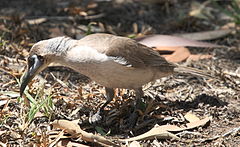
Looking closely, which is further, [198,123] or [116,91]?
[116,91]

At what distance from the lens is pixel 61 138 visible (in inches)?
173

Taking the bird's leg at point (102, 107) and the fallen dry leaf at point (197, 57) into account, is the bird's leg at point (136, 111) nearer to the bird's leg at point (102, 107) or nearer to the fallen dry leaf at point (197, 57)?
the bird's leg at point (102, 107)

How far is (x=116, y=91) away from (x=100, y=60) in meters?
0.98

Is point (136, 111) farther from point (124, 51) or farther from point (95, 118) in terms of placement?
point (124, 51)

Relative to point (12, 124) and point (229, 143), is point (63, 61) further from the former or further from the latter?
point (229, 143)

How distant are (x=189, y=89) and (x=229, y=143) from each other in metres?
1.36

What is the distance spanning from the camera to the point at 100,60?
4551mm

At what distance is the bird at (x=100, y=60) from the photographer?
4582 millimetres

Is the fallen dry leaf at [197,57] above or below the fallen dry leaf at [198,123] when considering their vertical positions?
above

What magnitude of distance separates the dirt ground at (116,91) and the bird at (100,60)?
0.77 feet

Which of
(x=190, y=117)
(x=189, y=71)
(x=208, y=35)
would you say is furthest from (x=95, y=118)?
(x=208, y=35)

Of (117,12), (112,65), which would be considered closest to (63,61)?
(112,65)

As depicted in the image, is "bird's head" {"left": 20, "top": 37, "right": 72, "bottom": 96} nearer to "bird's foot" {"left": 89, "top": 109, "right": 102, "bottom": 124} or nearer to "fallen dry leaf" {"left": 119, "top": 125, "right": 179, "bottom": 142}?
"bird's foot" {"left": 89, "top": 109, "right": 102, "bottom": 124}

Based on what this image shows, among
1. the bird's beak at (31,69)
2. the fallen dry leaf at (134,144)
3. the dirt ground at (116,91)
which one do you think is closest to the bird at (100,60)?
the bird's beak at (31,69)
